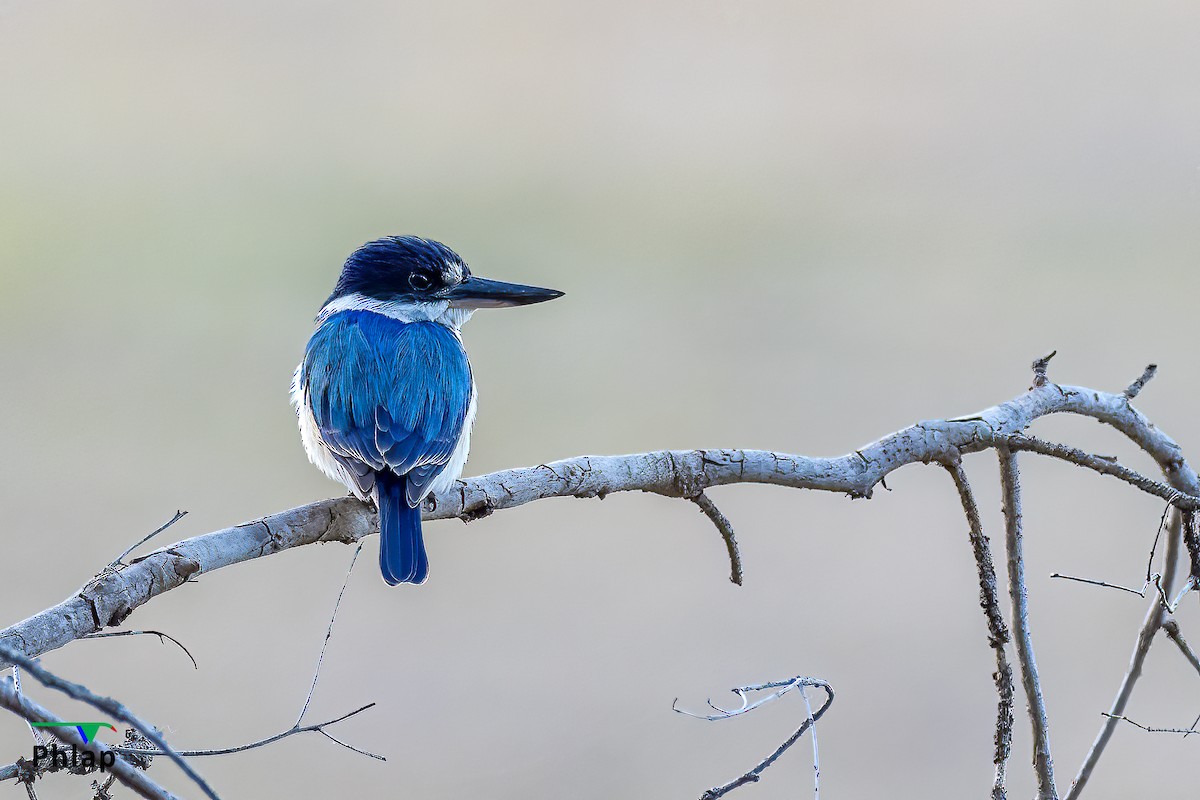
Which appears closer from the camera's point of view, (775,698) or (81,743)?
(81,743)

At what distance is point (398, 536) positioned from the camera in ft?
6.20

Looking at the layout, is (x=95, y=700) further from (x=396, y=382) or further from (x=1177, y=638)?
(x=1177, y=638)

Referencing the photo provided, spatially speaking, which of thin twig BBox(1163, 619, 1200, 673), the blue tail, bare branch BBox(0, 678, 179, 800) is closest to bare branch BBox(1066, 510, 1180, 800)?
thin twig BBox(1163, 619, 1200, 673)

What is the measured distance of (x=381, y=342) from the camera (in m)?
2.25

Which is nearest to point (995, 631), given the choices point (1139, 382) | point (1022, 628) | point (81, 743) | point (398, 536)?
point (1022, 628)

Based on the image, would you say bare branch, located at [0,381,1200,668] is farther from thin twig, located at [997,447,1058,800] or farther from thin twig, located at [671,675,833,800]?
thin twig, located at [671,675,833,800]

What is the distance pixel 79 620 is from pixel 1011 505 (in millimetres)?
1432

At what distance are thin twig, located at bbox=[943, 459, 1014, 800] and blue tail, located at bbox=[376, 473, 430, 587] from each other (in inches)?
35.5

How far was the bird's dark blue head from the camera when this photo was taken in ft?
8.16

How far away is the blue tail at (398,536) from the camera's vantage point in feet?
6.09

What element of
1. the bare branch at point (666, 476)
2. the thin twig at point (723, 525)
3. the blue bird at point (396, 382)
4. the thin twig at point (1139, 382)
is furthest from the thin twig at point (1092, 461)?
the blue bird at point (396, 382)

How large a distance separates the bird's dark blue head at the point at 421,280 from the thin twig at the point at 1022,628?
3.45ft

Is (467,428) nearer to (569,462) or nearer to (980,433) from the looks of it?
(569,462)

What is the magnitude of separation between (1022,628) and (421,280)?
144cm
